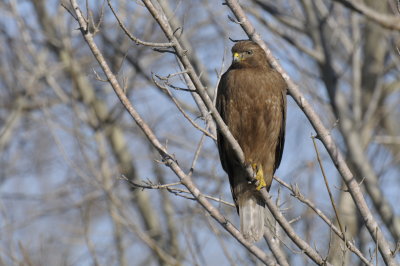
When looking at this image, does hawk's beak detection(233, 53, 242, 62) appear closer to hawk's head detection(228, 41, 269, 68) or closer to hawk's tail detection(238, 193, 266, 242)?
hawk's head detection(228, 41, 269, 68)

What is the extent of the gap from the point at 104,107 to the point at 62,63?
2.73ft

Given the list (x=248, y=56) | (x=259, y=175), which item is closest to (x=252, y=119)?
(x=259, y=175)

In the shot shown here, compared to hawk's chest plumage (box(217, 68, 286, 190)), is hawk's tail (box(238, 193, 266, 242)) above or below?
below

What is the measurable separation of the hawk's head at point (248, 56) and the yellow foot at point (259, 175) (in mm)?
767

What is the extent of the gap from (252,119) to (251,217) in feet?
2.39

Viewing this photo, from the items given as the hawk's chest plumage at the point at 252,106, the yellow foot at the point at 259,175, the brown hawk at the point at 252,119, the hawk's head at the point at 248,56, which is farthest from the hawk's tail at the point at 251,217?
the hawk's head at the point at 248,56

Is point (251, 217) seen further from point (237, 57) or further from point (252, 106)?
point (237, 57)

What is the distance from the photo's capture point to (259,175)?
5.21 meters

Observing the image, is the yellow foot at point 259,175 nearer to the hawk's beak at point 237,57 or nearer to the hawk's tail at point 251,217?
the hawk's tail at point 251,217

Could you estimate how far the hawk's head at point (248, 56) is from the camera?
539 cm

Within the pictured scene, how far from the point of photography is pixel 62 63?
901 centimetres

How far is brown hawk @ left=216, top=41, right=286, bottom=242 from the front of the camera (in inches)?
203

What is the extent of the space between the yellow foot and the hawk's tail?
0.21 m

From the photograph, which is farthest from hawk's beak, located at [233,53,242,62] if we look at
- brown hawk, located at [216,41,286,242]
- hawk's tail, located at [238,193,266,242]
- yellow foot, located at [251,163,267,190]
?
hawk's tail, located at [238,193,266,242]
